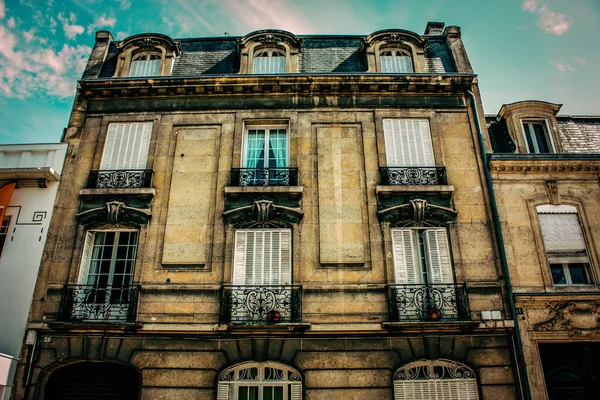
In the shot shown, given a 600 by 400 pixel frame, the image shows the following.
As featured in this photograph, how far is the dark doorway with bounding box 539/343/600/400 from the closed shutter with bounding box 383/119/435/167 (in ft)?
17.0

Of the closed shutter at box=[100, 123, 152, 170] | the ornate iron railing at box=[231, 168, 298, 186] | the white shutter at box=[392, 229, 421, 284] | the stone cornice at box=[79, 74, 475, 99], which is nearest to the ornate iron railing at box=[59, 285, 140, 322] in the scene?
the closed shutter at box=[100, 123, 152, 170]

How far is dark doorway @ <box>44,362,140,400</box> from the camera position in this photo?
9094 millimetres

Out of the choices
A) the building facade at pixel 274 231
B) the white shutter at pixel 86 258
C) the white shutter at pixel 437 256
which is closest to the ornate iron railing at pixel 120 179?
the building facade at pixel 274 231

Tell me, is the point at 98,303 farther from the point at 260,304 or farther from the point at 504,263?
the point at 504,263

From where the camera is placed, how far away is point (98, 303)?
9688 millimetres

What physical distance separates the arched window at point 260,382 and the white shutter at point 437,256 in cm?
391

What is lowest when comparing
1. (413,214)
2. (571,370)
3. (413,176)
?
(571,370)

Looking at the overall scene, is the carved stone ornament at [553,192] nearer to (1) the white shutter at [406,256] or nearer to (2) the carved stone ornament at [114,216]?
(1) the white shutter at [406,256]

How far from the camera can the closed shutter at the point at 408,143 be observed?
1119cm

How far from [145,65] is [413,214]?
9120mm

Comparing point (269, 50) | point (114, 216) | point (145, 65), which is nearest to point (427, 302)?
point (114, 216)

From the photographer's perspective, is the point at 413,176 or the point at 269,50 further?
the point at 269,50

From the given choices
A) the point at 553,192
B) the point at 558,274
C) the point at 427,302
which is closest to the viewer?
the point at 427,302

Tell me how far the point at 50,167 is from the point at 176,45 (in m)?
5.12
